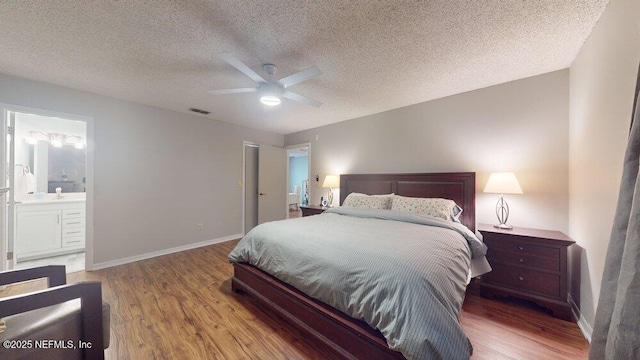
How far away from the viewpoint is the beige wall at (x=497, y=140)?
91.0 inches

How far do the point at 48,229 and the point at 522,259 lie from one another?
20.4 ft

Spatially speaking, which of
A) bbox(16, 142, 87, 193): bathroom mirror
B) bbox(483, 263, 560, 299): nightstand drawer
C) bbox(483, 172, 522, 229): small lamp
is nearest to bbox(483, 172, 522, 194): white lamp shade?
bbox(483, 172, 522, 229): small lamp

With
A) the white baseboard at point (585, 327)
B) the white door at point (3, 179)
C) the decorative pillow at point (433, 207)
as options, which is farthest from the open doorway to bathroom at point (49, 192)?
the white baseboard at point (585, 327)

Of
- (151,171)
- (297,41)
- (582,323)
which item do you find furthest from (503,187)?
(151,171)

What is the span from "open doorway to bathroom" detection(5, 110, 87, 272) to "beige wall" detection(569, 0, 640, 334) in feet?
17.4

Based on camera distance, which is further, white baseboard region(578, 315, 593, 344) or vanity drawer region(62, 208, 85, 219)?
vanity drawer region(62, 208, 85, 219)

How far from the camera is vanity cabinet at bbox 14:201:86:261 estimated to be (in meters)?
3.21

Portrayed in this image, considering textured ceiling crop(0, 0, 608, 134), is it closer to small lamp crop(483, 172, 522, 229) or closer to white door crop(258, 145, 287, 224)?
small lamp crop(483, 172, 522, 229)

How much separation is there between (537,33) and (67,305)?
3.51 meters

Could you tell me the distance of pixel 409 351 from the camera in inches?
43.6

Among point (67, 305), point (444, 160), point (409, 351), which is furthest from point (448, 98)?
point (67, 305)

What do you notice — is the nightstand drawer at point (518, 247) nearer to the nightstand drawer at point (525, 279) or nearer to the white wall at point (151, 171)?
the nightstand drawer at point (525, 279)

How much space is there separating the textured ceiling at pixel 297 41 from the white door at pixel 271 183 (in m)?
2.31

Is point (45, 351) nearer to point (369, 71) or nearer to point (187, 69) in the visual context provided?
point (187, 69)
